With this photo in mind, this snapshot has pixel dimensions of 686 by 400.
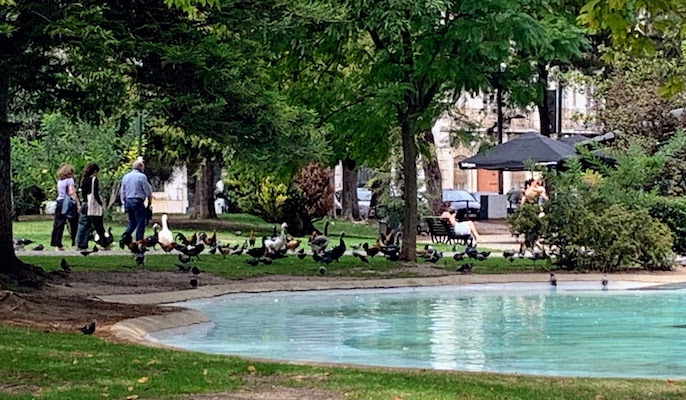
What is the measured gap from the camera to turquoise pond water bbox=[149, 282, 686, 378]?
11359 millimetres

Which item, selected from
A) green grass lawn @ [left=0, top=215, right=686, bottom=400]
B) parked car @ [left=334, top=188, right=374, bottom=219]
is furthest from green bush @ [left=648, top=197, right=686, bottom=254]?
parked car @ [left=334, top=188, right=374, bottom=219]

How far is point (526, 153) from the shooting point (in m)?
38.0

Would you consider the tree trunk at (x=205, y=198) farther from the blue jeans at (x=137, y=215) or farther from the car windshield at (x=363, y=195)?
the car windshield at (x=363, y=195)

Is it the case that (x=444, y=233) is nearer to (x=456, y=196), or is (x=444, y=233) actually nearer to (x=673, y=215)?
(x=673, y=215)

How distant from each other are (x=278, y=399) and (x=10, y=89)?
11226mm

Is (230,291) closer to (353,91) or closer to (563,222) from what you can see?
(353,91)

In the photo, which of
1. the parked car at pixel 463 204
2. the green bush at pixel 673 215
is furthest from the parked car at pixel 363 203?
the green bush at pixel 673 215

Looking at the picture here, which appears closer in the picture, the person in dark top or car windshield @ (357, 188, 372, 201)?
the person in dark top

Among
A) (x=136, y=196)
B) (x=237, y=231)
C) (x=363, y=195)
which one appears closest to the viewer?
(x=136, y=196)

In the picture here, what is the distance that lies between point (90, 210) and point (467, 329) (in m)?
12.3

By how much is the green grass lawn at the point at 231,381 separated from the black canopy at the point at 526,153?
2814 centimetres

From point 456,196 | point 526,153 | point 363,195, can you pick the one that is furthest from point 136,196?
point 363,195

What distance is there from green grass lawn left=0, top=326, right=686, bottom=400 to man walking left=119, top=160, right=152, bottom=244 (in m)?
15.0

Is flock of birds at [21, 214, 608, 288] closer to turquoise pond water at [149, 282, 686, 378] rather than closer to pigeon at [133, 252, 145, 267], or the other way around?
pigeon at [133, 252, 145, 267]
